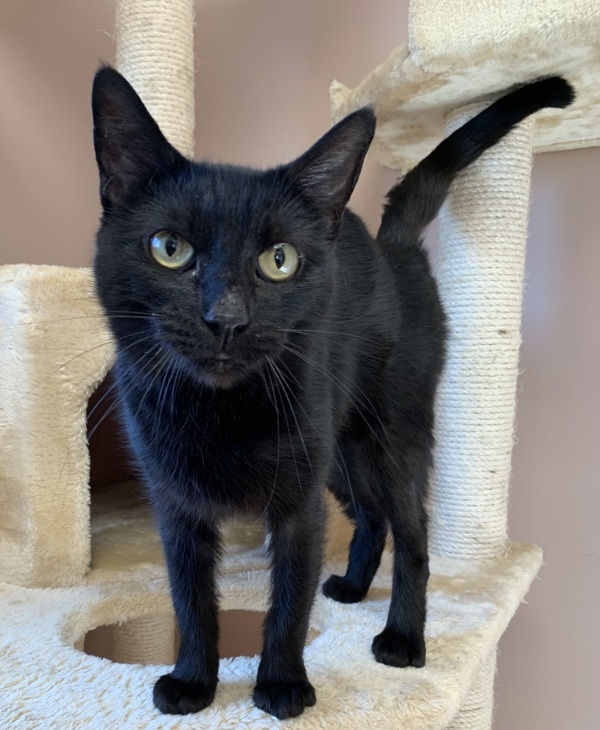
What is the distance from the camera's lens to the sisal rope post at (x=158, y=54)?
3.76ft

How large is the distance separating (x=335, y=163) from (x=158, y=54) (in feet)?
2.18

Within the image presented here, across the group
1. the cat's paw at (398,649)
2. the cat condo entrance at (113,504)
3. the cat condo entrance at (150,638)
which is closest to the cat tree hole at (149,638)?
the cat condo entrance at (150,638)

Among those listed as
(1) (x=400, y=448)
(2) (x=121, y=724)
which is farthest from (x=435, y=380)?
(2) (x=121, y=724)

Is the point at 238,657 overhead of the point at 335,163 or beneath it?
beneath

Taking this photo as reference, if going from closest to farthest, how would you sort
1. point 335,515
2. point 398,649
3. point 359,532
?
1. point 398,649
2. point 359,532
3. point 335,515

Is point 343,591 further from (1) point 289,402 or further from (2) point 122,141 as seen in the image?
(2) point 122,141

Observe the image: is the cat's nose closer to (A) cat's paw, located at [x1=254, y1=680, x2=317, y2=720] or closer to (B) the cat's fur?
(B) the cat's fur

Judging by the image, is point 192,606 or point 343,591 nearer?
point 192,606

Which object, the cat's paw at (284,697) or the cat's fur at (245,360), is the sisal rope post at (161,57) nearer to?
the cat's fur at (245,360)

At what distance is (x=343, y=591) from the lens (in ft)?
3.29

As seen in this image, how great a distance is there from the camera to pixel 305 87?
1.55m

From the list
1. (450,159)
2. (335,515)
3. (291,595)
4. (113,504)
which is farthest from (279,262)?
(113,504)

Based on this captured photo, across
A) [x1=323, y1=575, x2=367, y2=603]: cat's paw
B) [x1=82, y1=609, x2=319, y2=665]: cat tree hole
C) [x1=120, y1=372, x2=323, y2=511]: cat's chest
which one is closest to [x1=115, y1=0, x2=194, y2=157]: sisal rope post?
[x1=120, y1=372, x2=323, y2=511]: cat's chest

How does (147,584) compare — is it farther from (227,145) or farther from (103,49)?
(103,49)
